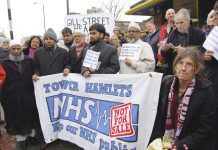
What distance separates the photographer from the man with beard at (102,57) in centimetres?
477

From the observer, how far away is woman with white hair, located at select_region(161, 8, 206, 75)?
425 centimetres

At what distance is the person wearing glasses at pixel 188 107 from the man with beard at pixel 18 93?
3166 mm

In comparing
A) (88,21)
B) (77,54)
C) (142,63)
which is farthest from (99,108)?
(88,21)

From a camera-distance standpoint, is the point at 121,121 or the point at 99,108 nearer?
the point at 121,121

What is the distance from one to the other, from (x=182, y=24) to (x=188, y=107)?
1.94 meters

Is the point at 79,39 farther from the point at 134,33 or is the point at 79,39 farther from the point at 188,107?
the point at 188,107

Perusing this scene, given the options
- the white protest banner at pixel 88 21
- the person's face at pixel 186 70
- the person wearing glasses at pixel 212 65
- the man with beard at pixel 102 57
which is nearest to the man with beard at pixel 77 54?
the man with beard at pixel 102 57

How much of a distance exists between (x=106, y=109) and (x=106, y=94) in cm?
22

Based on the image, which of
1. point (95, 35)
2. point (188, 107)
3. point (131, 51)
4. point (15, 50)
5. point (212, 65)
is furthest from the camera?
point (15, 50)

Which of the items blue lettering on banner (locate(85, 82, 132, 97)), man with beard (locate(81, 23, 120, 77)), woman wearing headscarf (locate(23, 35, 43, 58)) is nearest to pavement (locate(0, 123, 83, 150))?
blue lettering on banner (locate(85, 82, 132, 97))

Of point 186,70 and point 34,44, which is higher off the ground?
point 34,44

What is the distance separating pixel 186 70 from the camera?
106 inches

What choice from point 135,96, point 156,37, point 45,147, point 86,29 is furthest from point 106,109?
point 86,29

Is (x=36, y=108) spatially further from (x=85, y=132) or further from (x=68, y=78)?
(x=85, y=132)
